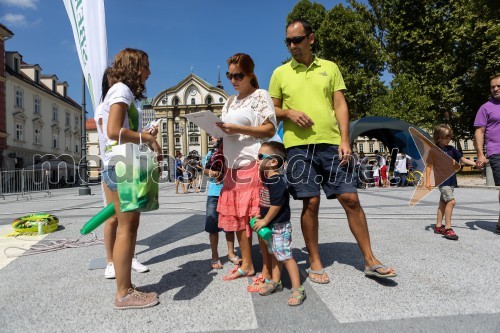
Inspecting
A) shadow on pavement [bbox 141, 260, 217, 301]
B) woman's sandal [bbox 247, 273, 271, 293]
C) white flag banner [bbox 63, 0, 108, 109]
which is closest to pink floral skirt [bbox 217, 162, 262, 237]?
woman's sandal [bbox 247, 273, 271, 293]

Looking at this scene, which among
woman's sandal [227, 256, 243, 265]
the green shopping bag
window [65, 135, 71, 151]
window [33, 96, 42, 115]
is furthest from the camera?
window [65, 135, 71, 151]

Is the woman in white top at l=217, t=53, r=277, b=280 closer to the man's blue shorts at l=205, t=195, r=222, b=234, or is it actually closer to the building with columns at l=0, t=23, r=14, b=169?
the man's blue shorts at l=205, t=195, r=222, b=234

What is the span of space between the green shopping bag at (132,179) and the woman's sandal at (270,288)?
100cm

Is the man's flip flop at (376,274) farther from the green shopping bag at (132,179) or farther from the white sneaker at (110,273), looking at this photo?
the white sneaker at (110,273)

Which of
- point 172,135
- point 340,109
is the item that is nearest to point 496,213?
point 340,109

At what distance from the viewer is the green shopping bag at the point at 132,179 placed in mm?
2162

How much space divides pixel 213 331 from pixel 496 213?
21.4ft

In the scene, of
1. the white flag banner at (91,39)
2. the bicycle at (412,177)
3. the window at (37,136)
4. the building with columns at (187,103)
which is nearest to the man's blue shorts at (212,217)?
the white flag banner at (91,39)

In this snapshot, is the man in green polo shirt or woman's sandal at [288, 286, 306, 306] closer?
woman's sandal at [288, 286, 306, 306]

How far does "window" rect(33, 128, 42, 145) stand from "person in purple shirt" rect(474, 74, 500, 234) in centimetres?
4174

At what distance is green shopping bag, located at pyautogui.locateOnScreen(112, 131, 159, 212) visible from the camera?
85.1 inches

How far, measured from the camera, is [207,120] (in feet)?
8.41

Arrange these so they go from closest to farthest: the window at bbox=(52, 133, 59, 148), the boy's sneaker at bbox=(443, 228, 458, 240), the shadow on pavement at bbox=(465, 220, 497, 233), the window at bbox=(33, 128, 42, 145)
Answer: the boy's sneaker at bbox=(443, 228, 458, 240) < the shadow on pavement at bbox=(465, 220, 497, 233) < the window at bbox=(33, 128, 42, 145) < the window at bbox=(52, 133, 59, 148)

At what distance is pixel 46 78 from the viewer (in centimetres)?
4247
